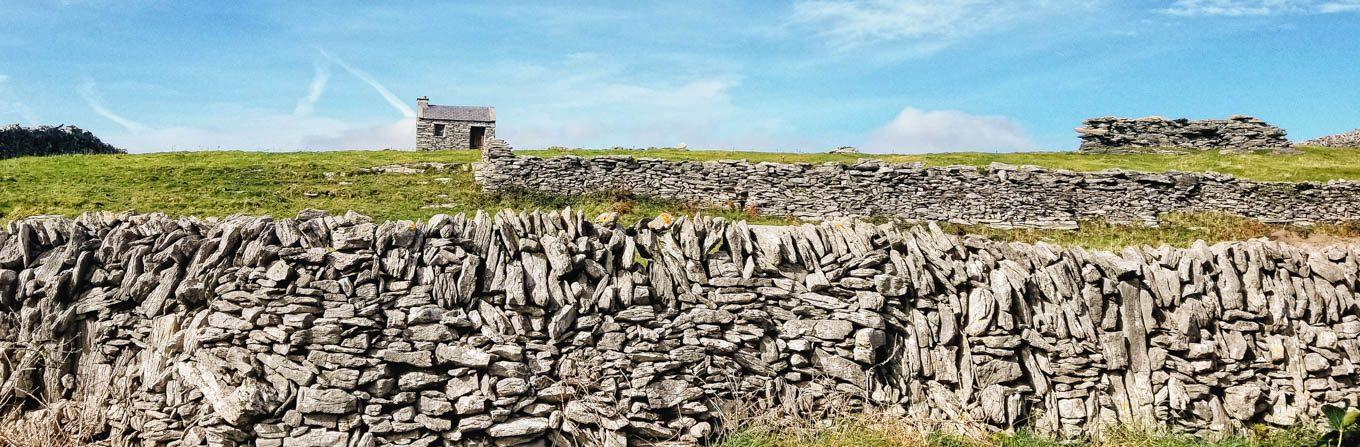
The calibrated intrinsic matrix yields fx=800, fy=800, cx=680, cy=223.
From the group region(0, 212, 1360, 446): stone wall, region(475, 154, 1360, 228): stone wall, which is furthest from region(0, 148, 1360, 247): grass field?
region(0, 212, 1360, 446): stone wall

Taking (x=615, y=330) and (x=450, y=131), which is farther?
(x=450, y=131)

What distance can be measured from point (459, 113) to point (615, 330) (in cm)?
3720

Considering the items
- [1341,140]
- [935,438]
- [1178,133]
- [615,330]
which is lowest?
[935,438]

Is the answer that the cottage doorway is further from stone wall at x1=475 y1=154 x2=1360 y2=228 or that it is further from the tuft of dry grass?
the tuft of dry grass

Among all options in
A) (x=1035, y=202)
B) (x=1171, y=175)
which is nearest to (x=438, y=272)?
(x=1035, y=202)

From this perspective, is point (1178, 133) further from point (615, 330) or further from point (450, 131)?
point (615, 330)

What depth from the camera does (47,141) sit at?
32.7 metres

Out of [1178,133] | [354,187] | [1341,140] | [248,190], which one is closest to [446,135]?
[354,187]

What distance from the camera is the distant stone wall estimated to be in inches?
1330

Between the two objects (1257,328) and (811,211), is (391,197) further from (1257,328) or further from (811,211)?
(1257,328)

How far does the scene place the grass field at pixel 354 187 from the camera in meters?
20.3

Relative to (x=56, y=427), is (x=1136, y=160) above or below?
above

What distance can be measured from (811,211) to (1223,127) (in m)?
22.7

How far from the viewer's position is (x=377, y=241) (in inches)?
317
